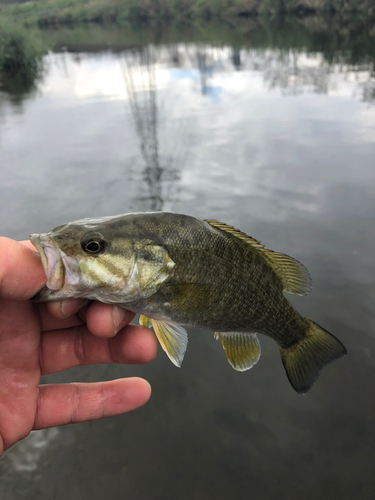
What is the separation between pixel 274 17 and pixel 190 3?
929 inches

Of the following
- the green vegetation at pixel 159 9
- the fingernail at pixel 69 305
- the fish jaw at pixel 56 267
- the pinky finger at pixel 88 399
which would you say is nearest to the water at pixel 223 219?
the pinky finger at pixel 88 399

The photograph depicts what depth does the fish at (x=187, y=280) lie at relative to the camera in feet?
5.86

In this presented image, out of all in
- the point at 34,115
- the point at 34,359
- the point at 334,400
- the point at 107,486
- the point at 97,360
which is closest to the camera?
the point at 34,359

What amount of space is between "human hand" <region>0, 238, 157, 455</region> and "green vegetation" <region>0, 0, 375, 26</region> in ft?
165

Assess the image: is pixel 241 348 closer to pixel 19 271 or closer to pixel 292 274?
pixel 292 274

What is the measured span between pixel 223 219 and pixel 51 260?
18.1 feet

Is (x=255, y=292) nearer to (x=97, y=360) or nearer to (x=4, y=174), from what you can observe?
(x=97, y=360)

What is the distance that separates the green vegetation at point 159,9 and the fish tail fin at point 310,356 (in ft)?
163

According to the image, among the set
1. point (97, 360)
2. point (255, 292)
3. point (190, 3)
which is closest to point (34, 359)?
point (97, 360)

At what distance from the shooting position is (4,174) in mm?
9727

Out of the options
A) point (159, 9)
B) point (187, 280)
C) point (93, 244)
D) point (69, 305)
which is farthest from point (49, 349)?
point (159, 9)

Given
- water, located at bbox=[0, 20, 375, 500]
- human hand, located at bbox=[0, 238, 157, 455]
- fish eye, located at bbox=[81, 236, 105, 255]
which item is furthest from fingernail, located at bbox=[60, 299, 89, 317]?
water, located at bbox=[0, 20, 375, 500]

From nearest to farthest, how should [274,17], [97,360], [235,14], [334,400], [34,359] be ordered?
1. [34,359]
2. [97,360]
3. [334,400]
4. [274,17]
5. [235,14]

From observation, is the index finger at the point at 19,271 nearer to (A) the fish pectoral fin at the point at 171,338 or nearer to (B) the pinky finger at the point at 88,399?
(A) the fish pectoral fin at the point at 171,338
